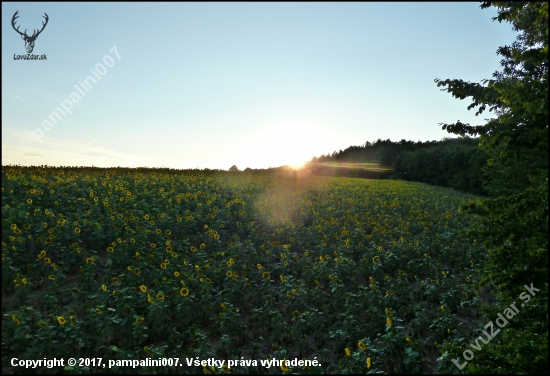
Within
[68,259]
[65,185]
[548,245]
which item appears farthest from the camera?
[65,185]

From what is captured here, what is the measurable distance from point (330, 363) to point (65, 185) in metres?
9.65

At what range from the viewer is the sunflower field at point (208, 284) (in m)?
6.00

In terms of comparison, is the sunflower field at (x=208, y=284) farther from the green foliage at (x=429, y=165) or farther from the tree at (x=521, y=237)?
the green foliage at (x=429, y=165)

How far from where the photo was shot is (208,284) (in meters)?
7.61

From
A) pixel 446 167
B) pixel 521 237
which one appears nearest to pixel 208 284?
pixel 521 237

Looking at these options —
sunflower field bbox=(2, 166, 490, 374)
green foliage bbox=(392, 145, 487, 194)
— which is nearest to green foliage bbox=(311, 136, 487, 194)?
green foliage bbox=(392, 145, 487, 194)

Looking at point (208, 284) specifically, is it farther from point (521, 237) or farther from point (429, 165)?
point (429, 165)

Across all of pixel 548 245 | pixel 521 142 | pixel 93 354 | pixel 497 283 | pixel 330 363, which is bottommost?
pixel 330 363

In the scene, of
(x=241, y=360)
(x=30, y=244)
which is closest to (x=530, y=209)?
(x=241, y=360)

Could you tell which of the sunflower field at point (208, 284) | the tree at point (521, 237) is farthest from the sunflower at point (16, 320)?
the tree at point (521, 237)

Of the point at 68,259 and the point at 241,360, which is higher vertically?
the point at 68,259

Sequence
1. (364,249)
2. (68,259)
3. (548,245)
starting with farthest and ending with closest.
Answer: (364,249), (68,259), (548,245)

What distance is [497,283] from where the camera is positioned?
5934 millimetres

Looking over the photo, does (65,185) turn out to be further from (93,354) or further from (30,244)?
(93,354)
